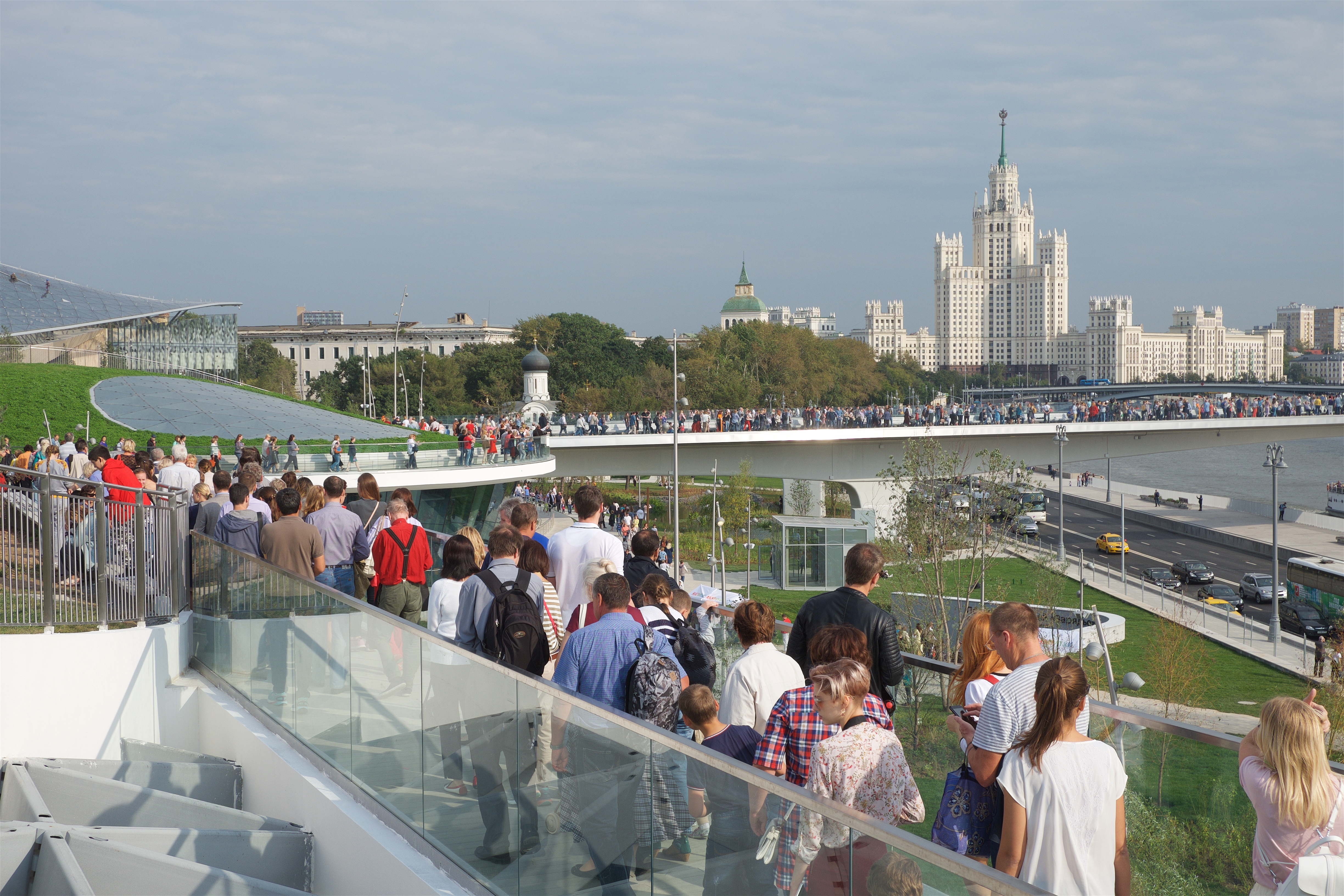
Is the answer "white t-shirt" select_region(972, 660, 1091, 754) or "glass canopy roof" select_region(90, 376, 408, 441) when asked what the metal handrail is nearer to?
"white t-shirt" select_region(972, 660, 1091, 754)

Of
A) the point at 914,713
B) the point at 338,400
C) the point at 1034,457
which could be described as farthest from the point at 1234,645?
the point at 338,400

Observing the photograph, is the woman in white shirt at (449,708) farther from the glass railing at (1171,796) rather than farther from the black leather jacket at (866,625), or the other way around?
the glass railing at (1171,796)

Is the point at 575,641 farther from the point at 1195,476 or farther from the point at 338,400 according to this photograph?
the point at 1195,476

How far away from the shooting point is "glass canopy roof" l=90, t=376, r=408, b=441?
4038 cm

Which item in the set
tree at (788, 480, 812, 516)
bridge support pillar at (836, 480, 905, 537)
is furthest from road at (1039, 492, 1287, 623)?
tree at (788, 480, 812, 516)

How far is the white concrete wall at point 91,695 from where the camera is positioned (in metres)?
7.71

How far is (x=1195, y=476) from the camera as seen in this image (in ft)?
368

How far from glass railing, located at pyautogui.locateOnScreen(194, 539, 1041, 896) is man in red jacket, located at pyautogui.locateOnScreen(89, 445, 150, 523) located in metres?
2.16

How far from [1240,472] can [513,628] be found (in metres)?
126

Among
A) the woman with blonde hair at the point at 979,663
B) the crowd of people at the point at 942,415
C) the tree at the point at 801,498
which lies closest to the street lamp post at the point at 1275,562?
the crowd of people at the point at 942,415

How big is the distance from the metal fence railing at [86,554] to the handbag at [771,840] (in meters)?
6.89

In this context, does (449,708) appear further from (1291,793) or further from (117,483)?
(117,483)

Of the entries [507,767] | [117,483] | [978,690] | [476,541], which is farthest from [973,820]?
[117,483]

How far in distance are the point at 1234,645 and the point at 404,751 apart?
35029 mm
